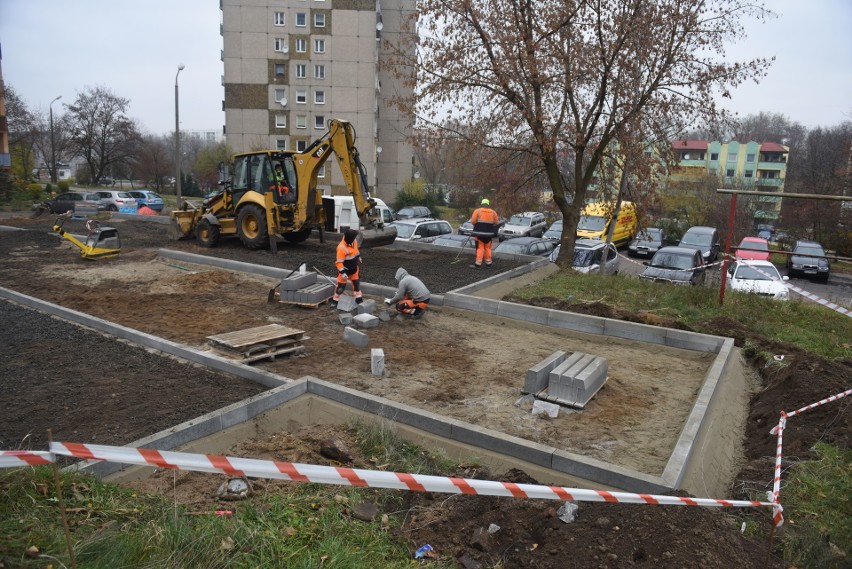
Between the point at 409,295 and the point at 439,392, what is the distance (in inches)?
130

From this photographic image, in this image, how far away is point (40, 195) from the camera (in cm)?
3822

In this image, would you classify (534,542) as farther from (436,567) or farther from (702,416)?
(702,416)

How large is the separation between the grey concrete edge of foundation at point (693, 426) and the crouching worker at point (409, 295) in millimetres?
4842

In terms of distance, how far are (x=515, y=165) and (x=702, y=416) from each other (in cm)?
1100

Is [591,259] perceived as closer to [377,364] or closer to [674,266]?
[674,266]

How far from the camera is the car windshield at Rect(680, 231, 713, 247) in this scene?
82.4 feet

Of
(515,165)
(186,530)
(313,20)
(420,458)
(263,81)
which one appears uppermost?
(313,20)

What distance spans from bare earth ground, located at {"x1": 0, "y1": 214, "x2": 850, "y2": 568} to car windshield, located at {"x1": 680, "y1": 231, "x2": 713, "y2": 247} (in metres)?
16.5

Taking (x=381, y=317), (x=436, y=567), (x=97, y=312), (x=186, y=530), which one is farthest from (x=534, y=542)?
(x=97, y=312)

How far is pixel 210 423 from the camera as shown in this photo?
5.75m

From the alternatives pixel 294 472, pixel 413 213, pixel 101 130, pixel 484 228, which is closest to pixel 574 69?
pixel 484 228

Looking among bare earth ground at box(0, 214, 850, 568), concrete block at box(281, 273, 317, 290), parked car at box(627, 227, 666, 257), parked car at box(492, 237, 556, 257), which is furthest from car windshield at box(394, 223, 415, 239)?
parked car at box(627, 227, 666, 257)

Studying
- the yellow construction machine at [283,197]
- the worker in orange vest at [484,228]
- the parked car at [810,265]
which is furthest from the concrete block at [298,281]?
the parked car at [810,265]

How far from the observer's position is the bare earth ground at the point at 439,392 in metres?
4.05
